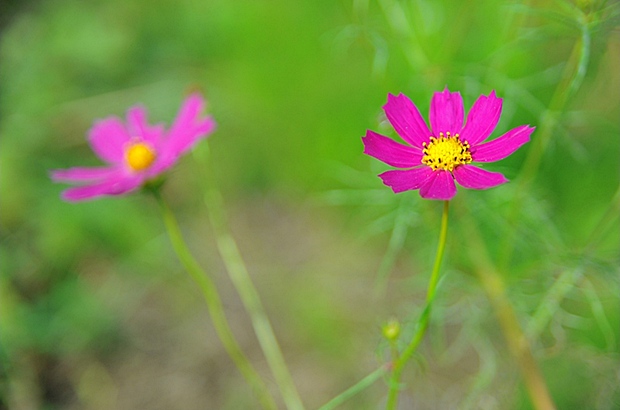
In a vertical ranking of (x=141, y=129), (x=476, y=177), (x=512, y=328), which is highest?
(x=141, y=129)

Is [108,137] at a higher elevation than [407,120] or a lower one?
higher

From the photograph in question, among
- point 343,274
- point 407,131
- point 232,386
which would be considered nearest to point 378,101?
point 343,274

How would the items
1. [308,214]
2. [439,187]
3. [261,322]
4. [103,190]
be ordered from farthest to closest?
1. [308,214]
2. [261,322]
3. [103,190]
4. [439,187]

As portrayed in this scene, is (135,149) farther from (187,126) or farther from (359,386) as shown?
(359,386)

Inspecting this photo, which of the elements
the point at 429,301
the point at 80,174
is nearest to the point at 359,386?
the point at 429,301

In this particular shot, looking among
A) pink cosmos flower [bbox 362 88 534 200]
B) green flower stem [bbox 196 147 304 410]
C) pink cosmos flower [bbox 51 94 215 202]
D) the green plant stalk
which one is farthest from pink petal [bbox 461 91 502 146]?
green flower stem [bbox 196 147 304 410]

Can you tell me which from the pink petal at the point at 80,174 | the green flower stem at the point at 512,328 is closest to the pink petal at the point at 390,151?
the green flower stem at the point at 512,328

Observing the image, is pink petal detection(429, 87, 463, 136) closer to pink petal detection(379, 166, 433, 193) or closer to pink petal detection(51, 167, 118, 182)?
pink petal detection(379, 166, 433, 193)
